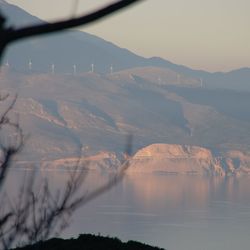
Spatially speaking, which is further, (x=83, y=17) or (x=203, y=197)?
(x=203, y=197)

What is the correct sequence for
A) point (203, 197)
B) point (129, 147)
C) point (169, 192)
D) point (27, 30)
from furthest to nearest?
1. point (169, 192)
2. point (203, 197)
3. point (129, 147)
4. point (27, 30)

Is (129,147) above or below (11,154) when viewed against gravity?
above

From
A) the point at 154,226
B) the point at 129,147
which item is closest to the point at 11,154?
the point at 129,147

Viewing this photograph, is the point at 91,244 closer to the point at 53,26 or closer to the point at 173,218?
the point at 53,26

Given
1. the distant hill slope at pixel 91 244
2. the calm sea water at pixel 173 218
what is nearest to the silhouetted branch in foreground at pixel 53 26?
the distant hill slope at pixel 91 244

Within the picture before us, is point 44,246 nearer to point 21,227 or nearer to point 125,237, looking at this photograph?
point 21,227

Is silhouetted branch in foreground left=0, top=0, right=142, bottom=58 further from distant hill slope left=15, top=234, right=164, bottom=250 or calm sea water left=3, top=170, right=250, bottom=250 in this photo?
calm sea water left=3, top=170, right=250, bottom=250

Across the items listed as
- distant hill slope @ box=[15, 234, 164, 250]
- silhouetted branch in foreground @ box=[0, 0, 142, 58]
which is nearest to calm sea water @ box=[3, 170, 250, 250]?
distant hill slope @ box=[15, 234, 164, 250]

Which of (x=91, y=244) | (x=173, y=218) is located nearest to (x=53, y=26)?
(x=91, y=244)

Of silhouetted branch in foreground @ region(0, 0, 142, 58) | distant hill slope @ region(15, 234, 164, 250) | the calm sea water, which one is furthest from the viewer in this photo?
the calm sea water
